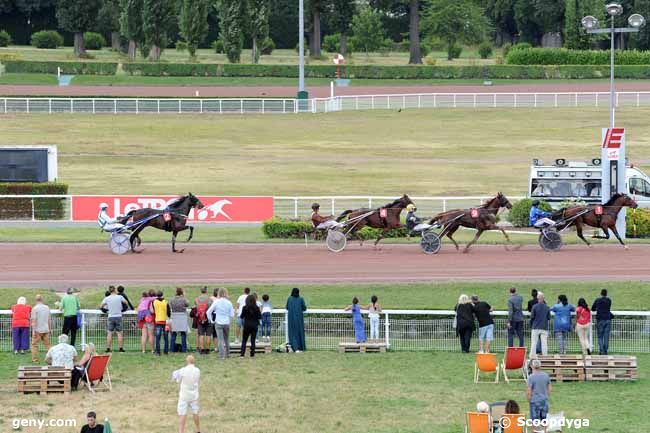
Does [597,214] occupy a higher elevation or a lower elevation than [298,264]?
higher

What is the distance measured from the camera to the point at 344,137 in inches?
2120

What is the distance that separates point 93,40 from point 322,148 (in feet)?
144

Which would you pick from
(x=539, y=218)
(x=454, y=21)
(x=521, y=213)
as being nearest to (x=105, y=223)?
(x=539, y=218)

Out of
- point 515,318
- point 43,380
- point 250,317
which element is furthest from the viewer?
point 515,318

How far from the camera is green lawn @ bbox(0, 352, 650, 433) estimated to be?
16234 millimetres

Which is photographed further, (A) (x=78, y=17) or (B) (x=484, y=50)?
(B) (x=484, y=50)

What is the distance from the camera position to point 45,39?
89.7m

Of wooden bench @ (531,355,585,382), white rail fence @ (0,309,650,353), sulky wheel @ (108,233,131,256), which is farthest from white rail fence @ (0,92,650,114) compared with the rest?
wooden bench @ (531,355,585,382)

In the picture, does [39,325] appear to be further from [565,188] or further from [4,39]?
[4,39]

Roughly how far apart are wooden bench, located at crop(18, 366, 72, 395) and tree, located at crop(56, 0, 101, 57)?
6770 centimetres

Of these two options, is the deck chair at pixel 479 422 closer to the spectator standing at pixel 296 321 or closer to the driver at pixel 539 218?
the spectator standing at pixel 296 321

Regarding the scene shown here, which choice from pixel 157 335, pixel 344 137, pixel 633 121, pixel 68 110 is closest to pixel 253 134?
pixel 344 137

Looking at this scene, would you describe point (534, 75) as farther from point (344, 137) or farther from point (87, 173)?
point (87, 173)

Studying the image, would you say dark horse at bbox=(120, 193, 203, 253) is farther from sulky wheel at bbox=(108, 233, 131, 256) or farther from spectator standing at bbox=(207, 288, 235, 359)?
spectator standing at bbox=(207, 288, 235, 359)
